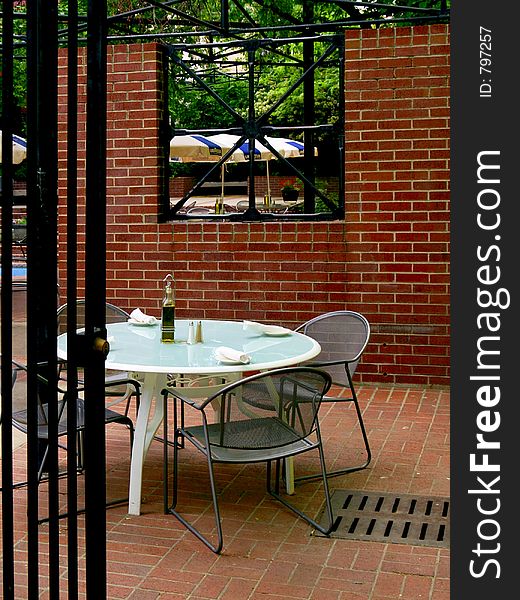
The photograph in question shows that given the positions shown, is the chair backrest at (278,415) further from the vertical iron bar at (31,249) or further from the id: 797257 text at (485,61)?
the vertical iron bar at (31,249)


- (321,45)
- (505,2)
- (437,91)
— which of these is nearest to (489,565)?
(505,2)

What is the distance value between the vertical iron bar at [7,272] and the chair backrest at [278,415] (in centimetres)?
211

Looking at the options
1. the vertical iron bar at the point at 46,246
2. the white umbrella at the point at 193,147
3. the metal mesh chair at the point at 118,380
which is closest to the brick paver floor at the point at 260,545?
the metal mesh chair at the point at 118,380

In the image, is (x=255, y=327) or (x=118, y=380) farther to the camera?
(x=255, y=327)

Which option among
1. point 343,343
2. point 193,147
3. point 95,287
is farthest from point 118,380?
point 193,147

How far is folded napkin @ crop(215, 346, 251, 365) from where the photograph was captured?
4.67 metres

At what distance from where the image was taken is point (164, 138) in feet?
27.0

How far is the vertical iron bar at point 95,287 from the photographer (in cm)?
236

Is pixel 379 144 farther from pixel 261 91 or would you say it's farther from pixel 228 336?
pixel 261 91

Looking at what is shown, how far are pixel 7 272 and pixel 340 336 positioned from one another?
154 inches

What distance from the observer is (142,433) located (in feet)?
15.9

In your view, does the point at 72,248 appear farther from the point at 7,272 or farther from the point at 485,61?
the point at 485,61

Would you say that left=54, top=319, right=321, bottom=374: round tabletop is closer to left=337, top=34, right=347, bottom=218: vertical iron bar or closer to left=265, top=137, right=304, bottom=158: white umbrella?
left=337, top=34, right=347, bottom=218: vertical iron bar

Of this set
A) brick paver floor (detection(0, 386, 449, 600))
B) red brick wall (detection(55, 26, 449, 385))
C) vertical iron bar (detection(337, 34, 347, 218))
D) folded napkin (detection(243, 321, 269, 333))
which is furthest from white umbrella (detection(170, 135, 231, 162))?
brick paver floor (detection(0, 386, 449, 600))
